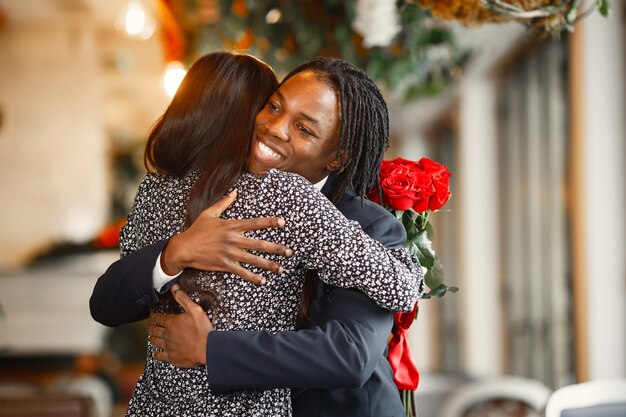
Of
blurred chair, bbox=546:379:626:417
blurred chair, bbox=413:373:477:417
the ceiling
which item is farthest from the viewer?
the ceiling

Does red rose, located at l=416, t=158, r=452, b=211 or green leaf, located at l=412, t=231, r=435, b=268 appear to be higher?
red rose, located at l=416, t=158, r=452, b=211

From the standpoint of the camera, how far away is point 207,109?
5.09 feet

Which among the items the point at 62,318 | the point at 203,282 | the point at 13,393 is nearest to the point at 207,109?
the point at 203,282

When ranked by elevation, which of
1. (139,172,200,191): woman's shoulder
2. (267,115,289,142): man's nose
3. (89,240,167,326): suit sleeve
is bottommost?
(89,240,167,326): suit sleeve

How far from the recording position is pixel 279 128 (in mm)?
1545

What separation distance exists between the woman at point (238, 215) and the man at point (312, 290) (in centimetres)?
2

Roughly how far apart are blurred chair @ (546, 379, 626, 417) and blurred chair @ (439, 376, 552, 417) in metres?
1.29

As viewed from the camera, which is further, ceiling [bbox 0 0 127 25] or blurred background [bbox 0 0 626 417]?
ceiling [bbox 0 0 127 25]

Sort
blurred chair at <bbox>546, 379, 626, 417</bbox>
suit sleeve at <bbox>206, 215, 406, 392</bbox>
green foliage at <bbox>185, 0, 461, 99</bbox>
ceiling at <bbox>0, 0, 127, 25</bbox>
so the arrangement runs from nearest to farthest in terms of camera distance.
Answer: suit sleeve at <bbox>206, 215, 406, 392</bbox>
blurred chair at <bbox>546, 379, 626, 417</bbox>
green foliage at <bbox>185, 0, 461, 99</bbox>
ceiling at <bbox>0, 0, 127, 25</bbox>

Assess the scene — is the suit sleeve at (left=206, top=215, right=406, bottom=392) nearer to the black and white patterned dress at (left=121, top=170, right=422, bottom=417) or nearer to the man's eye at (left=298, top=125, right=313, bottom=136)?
the black and white patterned dress at (left=121, top=170, right=422, bottom=417)

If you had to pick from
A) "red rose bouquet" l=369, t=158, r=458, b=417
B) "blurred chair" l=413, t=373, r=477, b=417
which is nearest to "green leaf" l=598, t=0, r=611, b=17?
"red rose bouquet" l=369, t=158, r=458, b=417

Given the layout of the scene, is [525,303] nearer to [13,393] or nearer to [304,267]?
[13,393]

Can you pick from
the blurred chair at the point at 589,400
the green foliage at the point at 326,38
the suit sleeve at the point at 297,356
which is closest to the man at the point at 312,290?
the suit sleeve at the point at 297,356

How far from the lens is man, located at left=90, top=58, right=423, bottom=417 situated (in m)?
1.39
